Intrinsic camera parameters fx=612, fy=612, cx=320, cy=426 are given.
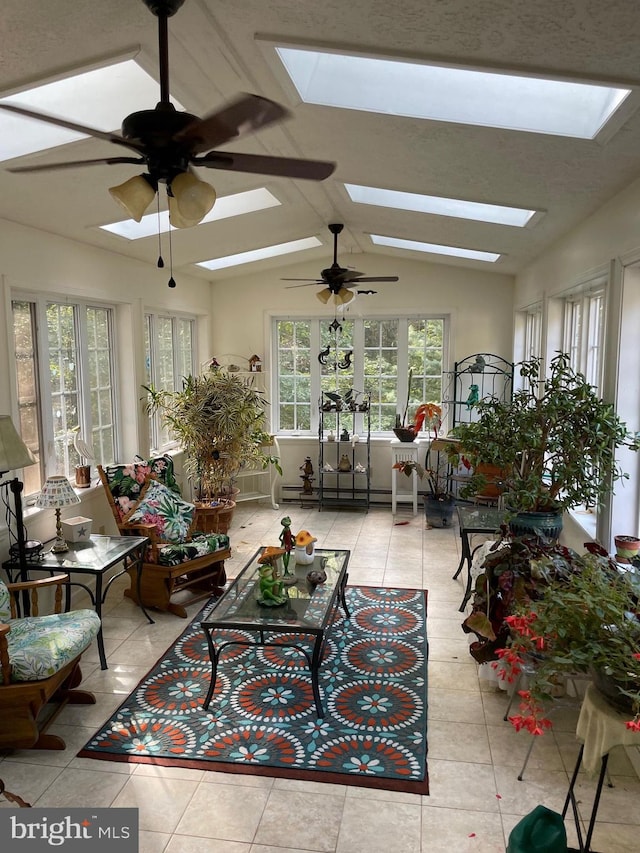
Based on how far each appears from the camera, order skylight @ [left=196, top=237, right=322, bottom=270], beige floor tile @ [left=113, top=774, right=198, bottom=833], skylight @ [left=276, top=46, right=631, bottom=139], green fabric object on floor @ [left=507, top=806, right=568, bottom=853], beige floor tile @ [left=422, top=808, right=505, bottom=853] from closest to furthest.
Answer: green fabric object on floor @ [left=507, top=806, right=568, bottom=853]
beige floor tile @ [left=422, top=808, right=505, bottom=853]
beige floor tile @ [left=113, top=774, right=198, bottom=833]
skylight @ [left=276, top=46, right=631, bottom=139]
skylight @ [left=196, top=237, right=322, bottom=270]

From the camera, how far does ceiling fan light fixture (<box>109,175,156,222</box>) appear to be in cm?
211

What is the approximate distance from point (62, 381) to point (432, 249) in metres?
3.83

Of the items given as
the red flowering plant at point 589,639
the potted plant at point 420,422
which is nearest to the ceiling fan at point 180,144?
the red flowering plant at point 589,639

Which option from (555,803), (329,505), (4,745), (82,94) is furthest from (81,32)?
(329,505)

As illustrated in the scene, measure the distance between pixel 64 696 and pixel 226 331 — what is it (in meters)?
5.06

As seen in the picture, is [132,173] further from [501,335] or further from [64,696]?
[501,335]

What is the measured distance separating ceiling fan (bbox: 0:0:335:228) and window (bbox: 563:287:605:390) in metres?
2.69

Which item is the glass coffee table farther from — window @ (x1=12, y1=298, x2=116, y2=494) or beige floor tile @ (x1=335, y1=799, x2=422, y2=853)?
window @ (x1=12, y1=298, x2=116, y2=494)

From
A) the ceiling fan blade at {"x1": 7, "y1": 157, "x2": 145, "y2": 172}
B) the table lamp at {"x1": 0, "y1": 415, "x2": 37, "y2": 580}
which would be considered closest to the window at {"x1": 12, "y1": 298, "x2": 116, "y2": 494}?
the table lamp at {"x1": 0, "y1": 415, "x2": 37, "y2": 580}

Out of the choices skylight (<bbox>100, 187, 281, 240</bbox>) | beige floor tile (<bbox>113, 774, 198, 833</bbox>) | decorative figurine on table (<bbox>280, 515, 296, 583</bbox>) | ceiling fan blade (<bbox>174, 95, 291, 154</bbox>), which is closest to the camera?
ceiling fan blade (<bbox>174, 95, 291, 154</bbox>)

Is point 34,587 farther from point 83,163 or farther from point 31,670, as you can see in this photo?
point 83,163

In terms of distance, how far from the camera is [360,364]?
293 inches

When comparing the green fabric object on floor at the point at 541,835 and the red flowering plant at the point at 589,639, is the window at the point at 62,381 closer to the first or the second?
the red flowering plant at the point at 589,639

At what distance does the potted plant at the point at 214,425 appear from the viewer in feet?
18.9
